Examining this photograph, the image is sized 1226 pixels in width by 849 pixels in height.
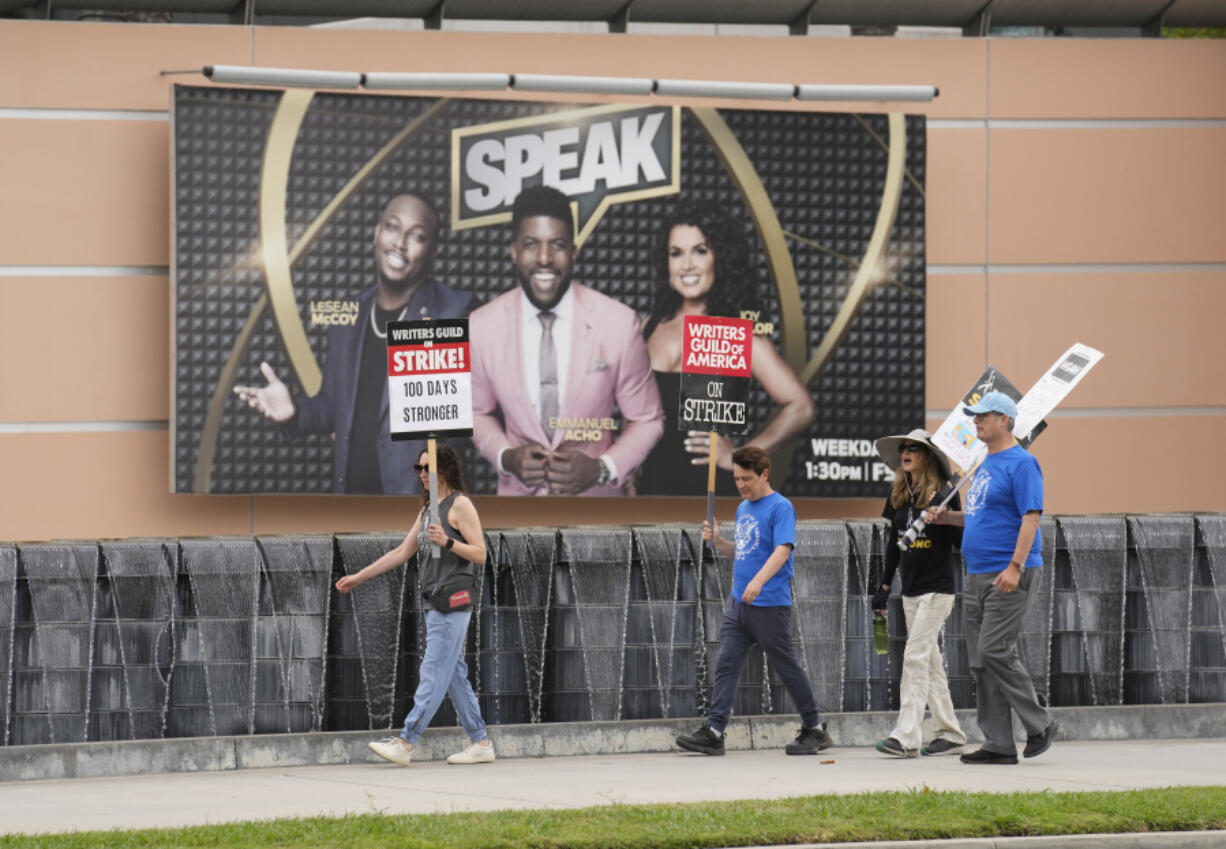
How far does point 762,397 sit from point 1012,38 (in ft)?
14.2

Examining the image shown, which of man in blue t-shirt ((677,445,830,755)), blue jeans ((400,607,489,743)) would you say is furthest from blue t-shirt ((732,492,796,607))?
blue jeans ((400,607,489,743))

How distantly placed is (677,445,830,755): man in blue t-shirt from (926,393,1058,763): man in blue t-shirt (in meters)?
1.06

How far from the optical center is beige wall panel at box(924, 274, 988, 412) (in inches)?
694

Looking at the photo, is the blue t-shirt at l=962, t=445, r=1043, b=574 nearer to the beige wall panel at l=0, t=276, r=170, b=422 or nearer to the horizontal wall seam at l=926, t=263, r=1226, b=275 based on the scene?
the horizontal wall seam at l=926, t=263, r=1226, b=275

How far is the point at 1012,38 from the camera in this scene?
58.6ft

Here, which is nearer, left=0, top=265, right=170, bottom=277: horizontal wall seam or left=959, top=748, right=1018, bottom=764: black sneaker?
left=959, top=748, right=1018, bottom=764: black sneaker

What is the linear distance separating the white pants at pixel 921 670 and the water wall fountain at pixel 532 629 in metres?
0.74

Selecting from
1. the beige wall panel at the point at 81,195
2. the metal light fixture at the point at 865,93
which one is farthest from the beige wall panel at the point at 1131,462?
the beige wall panel at the point at 81,195

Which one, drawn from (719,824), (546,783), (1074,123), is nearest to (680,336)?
(1074,123)

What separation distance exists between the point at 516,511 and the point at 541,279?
2.08 metres

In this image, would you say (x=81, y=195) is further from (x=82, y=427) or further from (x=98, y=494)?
(x=98, y=494)

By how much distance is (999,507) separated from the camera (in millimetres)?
10586

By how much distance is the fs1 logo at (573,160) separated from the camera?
1645 cm

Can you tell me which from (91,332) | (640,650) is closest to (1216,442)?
(640,650)
